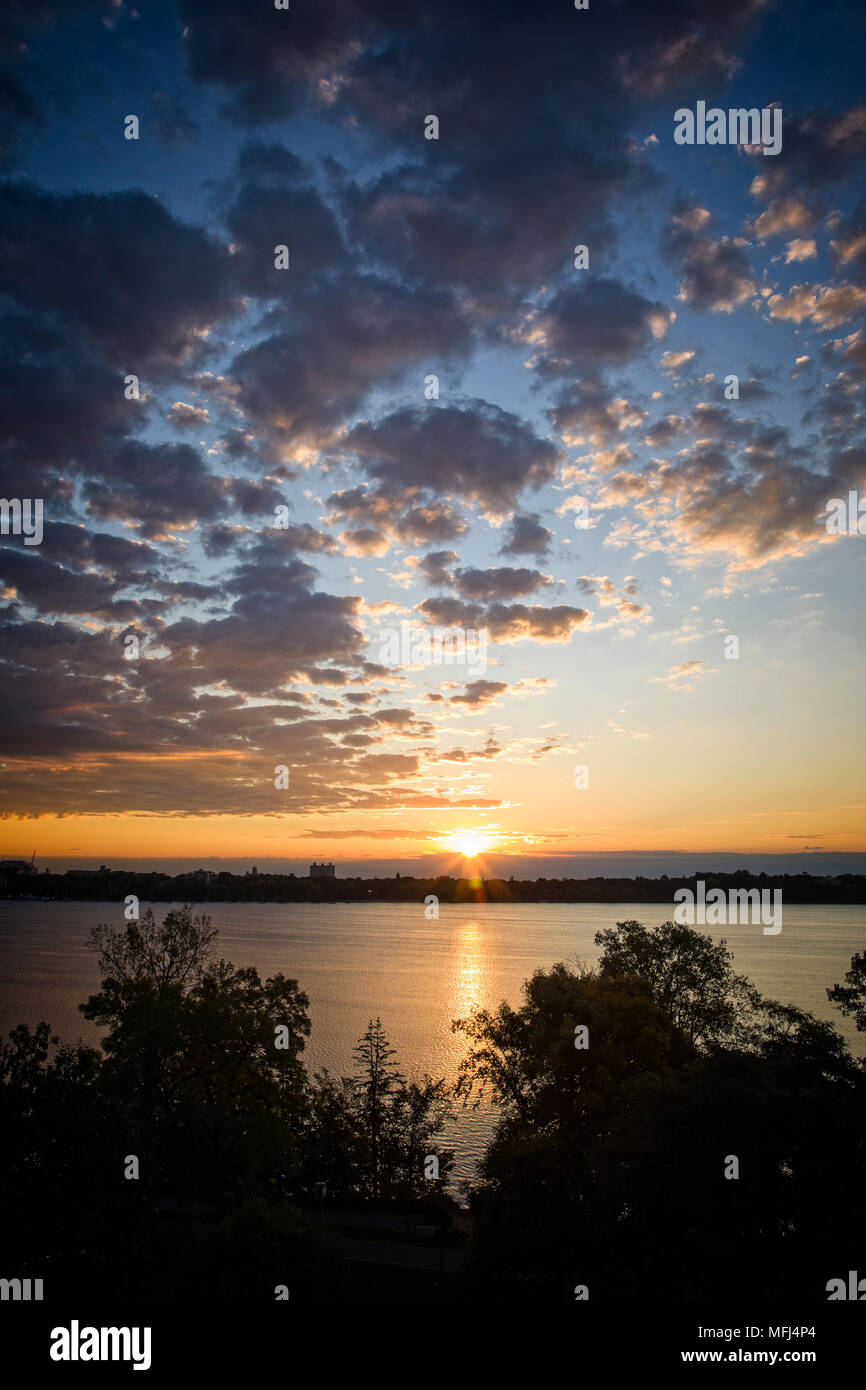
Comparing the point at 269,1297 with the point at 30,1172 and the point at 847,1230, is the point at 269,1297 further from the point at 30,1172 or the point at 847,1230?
the point at 847,1230

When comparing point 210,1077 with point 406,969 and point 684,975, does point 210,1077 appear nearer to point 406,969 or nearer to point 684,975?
point 684,975

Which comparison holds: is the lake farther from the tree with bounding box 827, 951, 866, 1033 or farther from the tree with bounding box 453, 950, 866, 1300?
the tree with bounding box 827, 951, 866, 1033

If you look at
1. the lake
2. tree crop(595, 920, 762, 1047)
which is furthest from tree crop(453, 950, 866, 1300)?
the lake

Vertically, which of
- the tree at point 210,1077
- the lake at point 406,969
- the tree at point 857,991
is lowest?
the lake at point 406,969

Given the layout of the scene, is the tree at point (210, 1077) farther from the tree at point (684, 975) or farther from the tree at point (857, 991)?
the tree at point (857, 991)

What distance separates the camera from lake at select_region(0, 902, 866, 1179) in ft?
181

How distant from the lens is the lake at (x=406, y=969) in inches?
2176

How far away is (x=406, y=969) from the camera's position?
10462 cm

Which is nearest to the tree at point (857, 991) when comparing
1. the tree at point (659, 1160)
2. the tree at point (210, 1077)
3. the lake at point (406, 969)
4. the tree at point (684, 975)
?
the tree at point (659, 1160)

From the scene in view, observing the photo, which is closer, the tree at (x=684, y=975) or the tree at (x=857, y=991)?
the tree at (x=857, y=991)

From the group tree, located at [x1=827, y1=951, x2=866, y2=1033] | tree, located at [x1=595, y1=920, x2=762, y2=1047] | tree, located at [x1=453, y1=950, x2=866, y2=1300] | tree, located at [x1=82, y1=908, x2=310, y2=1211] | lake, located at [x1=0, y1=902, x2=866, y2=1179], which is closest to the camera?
tree, located at [x1=453, y1=950, x2=866, y2=1300]

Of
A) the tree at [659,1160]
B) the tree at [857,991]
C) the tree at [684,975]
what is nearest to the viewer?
the tree at [659,1160]

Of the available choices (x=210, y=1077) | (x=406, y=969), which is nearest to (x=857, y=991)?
(x=210, y=1077)
